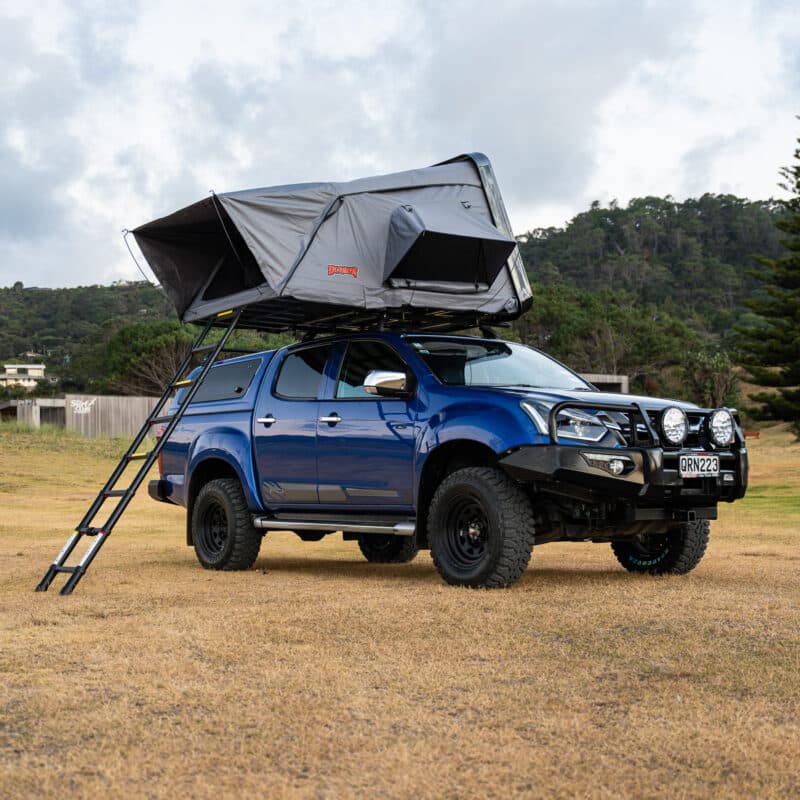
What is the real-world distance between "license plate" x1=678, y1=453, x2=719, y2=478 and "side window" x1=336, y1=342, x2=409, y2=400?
7.51 ft

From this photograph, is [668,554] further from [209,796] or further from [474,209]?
[209,796]

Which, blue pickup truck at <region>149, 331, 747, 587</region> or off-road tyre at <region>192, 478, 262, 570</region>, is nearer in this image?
blue pickup truck at <region>149, 331, 747, 587</region>

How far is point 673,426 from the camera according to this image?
7.51 m

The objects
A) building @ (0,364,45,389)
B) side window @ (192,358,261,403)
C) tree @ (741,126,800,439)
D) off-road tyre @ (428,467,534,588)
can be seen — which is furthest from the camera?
building @ (0,364,45,389)

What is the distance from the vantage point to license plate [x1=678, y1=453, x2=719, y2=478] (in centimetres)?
744

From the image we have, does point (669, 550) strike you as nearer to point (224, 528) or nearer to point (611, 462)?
point (611, 462)

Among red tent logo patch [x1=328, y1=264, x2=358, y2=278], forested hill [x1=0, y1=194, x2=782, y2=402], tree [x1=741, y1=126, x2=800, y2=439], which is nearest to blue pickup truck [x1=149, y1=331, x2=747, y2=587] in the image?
red tent logo patch [x1=328, y1=264, x2=358, y2=278]

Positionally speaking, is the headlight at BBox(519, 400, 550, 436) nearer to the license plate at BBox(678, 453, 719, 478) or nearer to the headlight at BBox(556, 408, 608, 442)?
the headlight at BBox(556, 408, 608, 442)

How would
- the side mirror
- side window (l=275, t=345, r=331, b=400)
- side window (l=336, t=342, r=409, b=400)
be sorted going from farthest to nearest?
side window (l=275, t=345, r=331, b=400) → side window (l=336, t=342, r=409, b=400) → the side mirror

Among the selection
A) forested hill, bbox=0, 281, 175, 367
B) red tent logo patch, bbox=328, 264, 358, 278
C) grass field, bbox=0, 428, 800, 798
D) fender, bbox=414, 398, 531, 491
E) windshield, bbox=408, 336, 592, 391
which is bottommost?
grass field, bbox=0, 428, 800, 798

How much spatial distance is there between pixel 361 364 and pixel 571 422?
82.4 inches

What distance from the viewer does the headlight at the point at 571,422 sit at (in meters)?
7.32

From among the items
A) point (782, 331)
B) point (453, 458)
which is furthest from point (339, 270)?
point (782, 331)

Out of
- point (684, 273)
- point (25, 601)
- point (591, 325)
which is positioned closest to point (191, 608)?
point (25, 601)
